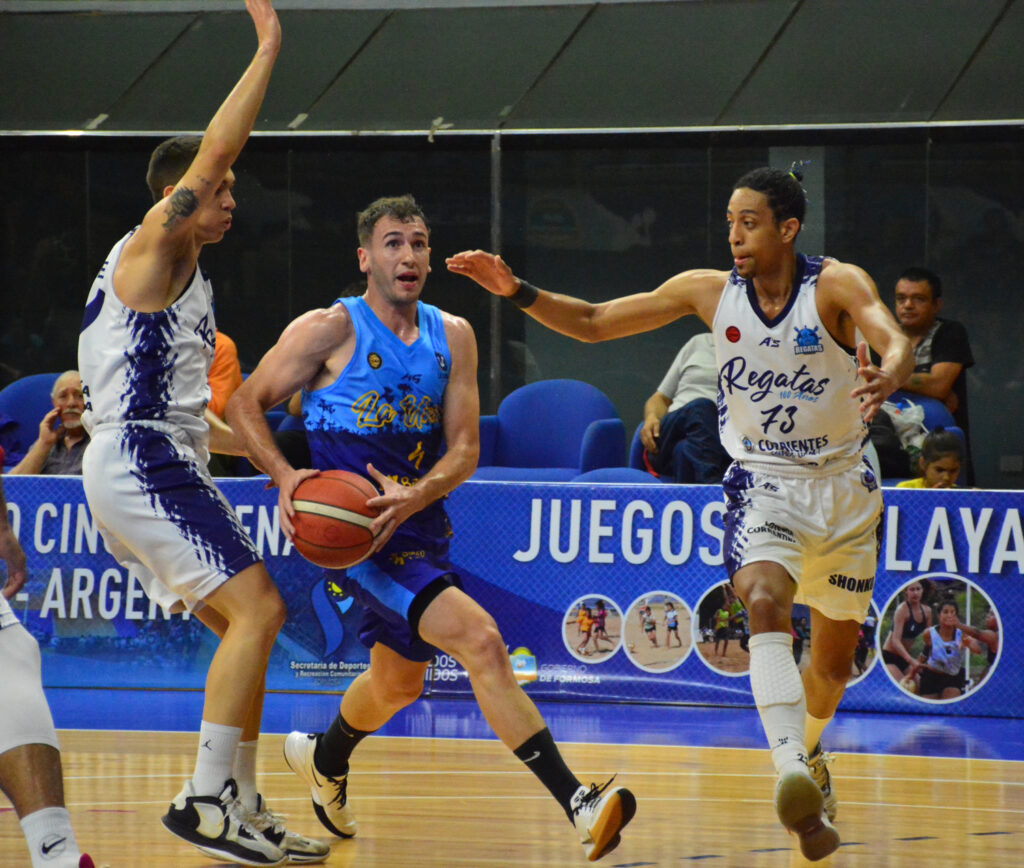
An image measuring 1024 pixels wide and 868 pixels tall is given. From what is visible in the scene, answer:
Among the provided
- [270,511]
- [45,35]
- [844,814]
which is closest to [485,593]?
[270,511]

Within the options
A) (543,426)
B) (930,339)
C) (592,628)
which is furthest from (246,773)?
(930,339)

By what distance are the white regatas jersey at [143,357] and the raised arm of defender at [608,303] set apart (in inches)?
34.7

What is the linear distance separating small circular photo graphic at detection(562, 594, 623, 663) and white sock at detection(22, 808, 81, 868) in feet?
13.1

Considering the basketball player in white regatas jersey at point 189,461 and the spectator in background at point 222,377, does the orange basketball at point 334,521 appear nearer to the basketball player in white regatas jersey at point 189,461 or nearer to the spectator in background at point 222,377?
the basketball player in white regatas jersey at point 189,461

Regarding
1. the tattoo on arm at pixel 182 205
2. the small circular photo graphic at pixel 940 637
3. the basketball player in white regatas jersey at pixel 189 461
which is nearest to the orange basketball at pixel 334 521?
the basketball player in white regatas jersey at pixel 189 461

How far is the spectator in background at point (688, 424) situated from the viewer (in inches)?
284

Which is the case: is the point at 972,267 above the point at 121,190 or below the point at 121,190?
below

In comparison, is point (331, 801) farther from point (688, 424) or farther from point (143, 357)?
point (688, 424)

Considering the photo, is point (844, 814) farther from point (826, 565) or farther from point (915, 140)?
point (915, 140)

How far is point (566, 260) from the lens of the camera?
10.8 m

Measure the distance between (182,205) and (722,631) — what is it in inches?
145

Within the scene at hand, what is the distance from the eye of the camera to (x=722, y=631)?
261 inches

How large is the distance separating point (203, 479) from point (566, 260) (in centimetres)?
707

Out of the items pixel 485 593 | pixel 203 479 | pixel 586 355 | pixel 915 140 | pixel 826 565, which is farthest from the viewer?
pixel 586 355
